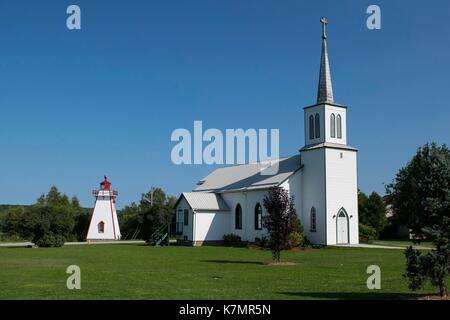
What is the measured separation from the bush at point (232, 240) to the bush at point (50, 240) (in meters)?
14.0

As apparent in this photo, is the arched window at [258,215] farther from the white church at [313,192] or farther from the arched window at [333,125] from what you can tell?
the arched window at [333,125]

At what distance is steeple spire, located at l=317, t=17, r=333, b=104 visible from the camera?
1706 inches

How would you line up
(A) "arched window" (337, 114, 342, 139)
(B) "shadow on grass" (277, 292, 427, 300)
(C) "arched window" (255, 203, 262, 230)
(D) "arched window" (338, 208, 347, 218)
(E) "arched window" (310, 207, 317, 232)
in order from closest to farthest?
1. (B) "shadow on grass" (277, 292, 427, 300)
2. (D) "arched window" (338, 208, 347, 218)
3. (E) "arched window" (310, 207, 317, 232)
4. (A) "arched window" (337, 114, 342, 139)
5. (C) "arched window" (255, 203, 262, 230)

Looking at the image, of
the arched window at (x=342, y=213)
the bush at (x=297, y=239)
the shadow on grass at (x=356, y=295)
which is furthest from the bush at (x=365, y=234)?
the shadow on grass at (x=356, y=295)

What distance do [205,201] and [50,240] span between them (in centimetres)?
1411

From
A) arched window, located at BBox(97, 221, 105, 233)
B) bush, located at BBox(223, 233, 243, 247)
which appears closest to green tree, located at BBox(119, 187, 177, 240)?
arched window, located at BBox(97, 221, 105, 233)

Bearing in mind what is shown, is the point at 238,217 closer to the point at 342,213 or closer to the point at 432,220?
the point at 342,213

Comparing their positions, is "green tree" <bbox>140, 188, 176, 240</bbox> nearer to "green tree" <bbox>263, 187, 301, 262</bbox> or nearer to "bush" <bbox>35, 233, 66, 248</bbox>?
"bush" <bbox>35, 233, 66, 248</bbox>

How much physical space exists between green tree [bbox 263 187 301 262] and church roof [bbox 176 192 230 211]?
21508 mm

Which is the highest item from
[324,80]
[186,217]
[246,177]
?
[324,80]

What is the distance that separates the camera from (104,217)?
205 ft

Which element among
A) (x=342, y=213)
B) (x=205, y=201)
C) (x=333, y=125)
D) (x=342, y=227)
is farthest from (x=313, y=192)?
(x=205, y=201)
